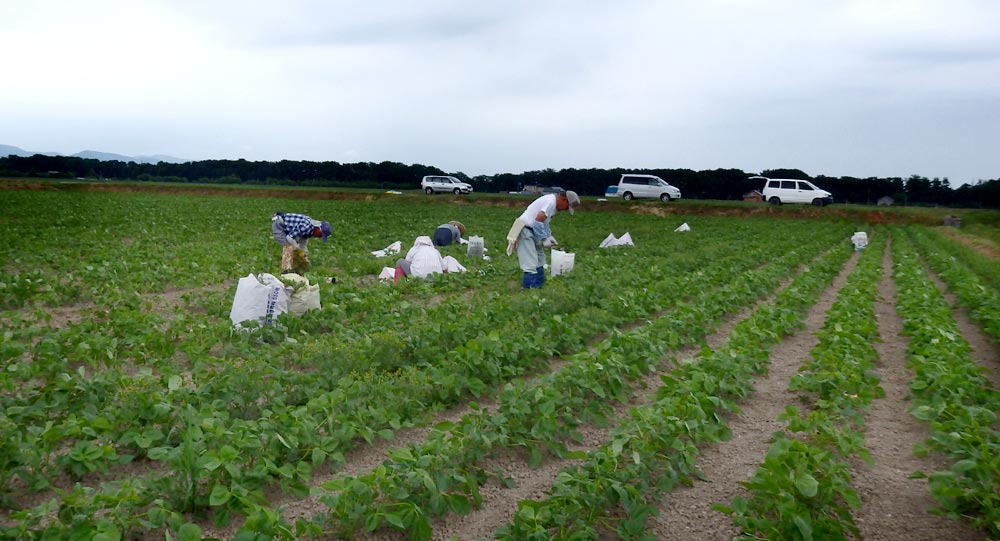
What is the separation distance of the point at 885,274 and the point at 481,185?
171 feet

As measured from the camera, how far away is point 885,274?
50.5 feet

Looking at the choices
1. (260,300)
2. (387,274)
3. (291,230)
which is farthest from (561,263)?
(260,300)

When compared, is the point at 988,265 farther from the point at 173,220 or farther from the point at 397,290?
the point at 173,220

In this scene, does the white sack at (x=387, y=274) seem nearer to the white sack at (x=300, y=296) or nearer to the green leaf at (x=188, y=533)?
the white sack at (x=300, y=296)

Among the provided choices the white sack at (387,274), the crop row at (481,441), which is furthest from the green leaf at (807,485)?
the white sack at (387,274)

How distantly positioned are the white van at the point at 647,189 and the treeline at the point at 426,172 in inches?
631

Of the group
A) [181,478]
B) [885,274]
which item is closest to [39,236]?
[181,478]

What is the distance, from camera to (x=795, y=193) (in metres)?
38.5

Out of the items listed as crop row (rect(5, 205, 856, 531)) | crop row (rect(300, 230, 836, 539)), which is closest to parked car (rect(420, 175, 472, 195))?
crop row (rect(300, 230, 836, 539))

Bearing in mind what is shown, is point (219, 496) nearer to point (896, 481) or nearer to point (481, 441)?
point (481, 441)

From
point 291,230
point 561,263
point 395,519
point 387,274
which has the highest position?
point 291,230

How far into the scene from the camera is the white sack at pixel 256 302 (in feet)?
24.5

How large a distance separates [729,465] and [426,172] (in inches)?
2676

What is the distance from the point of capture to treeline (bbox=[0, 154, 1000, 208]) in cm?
5638
